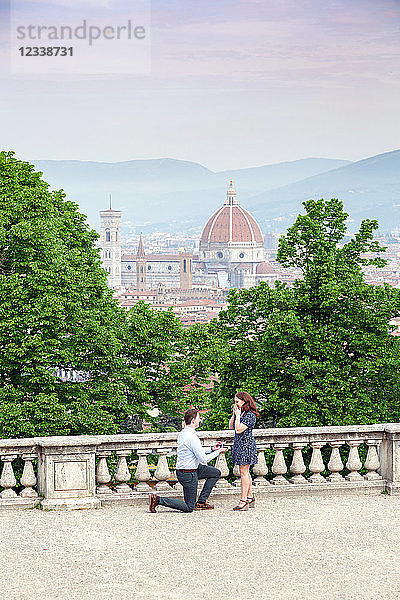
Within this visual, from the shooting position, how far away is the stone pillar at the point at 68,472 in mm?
10773

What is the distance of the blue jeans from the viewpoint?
419 inches

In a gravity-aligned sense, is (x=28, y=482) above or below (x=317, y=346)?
below

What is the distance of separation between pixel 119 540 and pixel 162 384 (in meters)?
17.8

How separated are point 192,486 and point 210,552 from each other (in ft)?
5.15

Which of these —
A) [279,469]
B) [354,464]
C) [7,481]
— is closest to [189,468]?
[279,469]

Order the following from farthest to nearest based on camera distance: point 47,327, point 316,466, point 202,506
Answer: point 47,327 < point 316,466 < point 202,506

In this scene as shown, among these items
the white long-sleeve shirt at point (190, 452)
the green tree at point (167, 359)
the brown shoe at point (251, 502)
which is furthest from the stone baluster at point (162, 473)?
the green tree at point (167, 359)

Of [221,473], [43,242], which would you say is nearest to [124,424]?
[43,242]

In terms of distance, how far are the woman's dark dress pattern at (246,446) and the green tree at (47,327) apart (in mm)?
10598

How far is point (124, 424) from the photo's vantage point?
2677cm

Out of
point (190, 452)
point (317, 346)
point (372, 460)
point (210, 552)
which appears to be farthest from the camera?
point (317, 346)

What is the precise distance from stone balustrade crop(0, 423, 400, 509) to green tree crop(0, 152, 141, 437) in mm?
9889

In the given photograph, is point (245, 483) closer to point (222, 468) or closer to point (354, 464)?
point (222, 468)

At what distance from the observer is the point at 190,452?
10602mm
